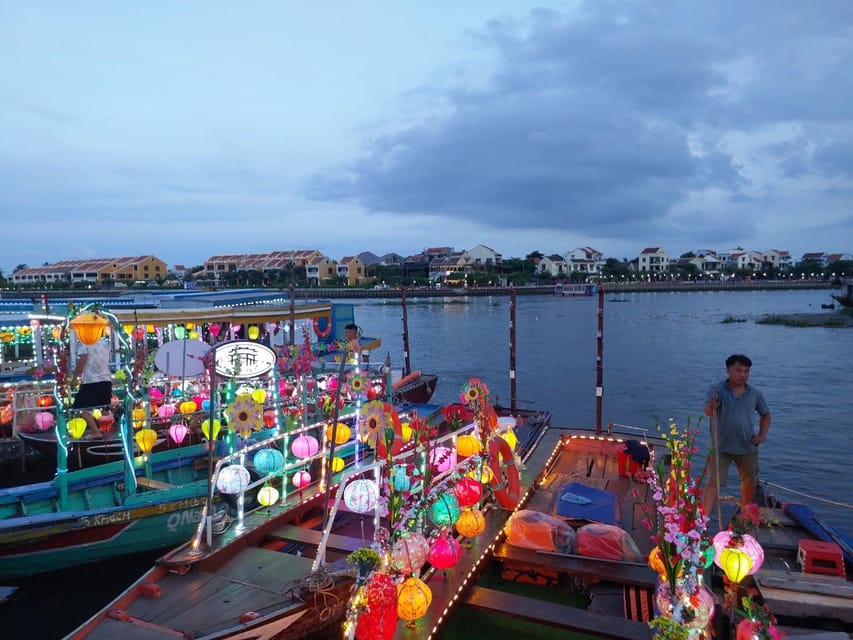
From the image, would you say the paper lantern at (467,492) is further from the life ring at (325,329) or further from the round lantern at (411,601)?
the life ring at (325,329)

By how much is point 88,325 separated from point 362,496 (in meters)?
5.71

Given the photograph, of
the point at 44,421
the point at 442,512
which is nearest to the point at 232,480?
the point at 442,512

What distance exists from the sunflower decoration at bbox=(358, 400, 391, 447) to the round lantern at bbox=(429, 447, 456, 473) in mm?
905

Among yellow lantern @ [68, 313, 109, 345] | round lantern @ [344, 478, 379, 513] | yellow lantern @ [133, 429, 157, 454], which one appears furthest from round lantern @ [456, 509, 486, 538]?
yellow lantern @ [68, 313, 109, 345]

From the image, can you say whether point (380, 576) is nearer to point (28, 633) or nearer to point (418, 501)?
point (418, 501)

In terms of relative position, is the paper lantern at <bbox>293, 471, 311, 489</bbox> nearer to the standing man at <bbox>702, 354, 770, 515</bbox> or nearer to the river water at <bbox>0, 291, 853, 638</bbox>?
the river water at <bbox>0, 291, 853, 638</bbox>

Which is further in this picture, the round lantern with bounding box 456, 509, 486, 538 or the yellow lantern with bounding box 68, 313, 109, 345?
the yellow lantern with bounding box 68, 313, 109, 345

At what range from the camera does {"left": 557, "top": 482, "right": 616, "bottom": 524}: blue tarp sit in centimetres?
812

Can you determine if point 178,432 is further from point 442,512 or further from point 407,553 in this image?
point 407,553

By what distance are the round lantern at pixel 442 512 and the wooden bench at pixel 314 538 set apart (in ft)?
3.52

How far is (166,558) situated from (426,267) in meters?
118

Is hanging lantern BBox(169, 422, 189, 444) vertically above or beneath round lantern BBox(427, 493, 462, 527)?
beneath

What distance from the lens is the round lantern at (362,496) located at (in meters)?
6.46

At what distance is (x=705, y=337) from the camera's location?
4556 centimetres
